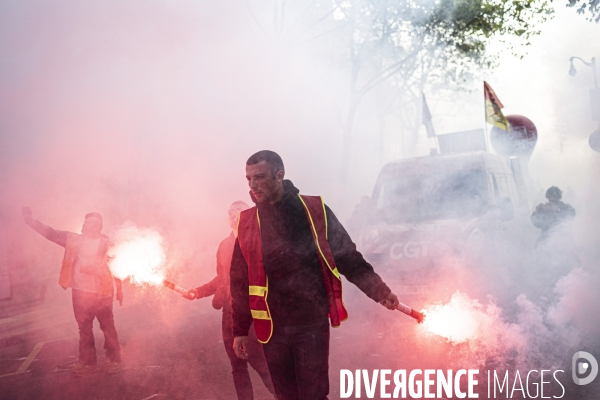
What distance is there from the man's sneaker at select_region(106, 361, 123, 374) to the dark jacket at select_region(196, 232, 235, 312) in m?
2.19

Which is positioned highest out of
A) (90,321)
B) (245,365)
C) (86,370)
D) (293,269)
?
(293,269)

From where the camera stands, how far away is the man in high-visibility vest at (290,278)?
3.11 meters

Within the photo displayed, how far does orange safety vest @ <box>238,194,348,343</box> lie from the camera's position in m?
3.14

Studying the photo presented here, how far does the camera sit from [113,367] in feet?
20.8

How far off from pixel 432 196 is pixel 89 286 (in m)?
4.36

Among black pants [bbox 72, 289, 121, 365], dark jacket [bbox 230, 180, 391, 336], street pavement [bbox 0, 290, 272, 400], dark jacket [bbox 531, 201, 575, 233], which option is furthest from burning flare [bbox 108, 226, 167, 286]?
dark jacket [bbox 531, 201, 575, 233]

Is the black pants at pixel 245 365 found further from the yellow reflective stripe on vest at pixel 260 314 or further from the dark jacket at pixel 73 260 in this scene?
the dark jacket at pixel 73 260

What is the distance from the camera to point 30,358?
762 centimetres

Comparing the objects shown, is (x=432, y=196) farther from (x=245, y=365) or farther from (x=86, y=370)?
(x=86, y=370)

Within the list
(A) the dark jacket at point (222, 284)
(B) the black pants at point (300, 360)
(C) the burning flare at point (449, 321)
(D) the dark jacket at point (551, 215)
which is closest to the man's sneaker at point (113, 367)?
(A) the dark jacket at point (222, 284)

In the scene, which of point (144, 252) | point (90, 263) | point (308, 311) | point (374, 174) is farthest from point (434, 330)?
point (374, 174)

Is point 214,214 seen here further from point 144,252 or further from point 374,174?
point 374,174

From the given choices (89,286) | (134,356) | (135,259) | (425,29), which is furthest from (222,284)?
(425,29)

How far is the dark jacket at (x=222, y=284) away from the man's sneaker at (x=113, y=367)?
219cm
